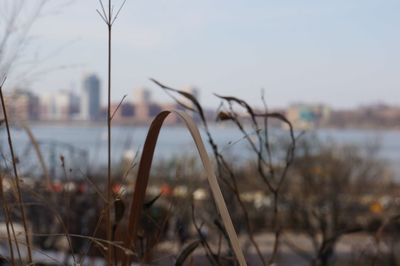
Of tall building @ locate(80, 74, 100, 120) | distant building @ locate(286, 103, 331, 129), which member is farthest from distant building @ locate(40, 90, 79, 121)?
distant building @ locate(286, 103, 331, 129)

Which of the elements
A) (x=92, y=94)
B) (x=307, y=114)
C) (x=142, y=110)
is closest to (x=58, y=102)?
(x=92, y=94)

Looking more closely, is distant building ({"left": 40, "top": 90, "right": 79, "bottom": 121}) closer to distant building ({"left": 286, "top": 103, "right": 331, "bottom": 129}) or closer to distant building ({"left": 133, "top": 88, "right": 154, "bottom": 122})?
distant building ({"left": 133, "top": 88, "right": 154, "bottom": 122})

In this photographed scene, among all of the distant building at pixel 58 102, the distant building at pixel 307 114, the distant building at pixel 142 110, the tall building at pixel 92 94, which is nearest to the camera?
the distant building at pixel 142 110

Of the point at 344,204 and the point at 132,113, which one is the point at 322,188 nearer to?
the point at 344,204

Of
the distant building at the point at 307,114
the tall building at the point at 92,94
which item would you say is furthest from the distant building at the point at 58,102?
the distant building at the point at 307,114

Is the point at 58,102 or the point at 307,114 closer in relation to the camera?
the point at 58,102

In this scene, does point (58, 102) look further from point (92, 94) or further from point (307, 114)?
point (307, 114)

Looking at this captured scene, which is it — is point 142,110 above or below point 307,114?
above

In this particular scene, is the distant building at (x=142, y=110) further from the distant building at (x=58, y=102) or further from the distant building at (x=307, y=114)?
the distant building at (x=307, y=114)

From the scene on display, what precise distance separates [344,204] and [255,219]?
2.61 meters

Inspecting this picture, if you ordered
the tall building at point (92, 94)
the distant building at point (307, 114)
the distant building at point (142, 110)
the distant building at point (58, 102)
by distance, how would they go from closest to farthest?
the distant building at point (142, 110) → the distant building at point (58, 102) → the tall building at point (92, 94) → the distant building at point (307, 114)

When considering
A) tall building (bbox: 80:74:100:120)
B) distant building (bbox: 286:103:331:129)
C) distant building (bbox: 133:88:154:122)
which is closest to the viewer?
distant building (bbox: 133:88:154:122)

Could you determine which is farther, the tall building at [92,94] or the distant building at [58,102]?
the tall building at [92,94]

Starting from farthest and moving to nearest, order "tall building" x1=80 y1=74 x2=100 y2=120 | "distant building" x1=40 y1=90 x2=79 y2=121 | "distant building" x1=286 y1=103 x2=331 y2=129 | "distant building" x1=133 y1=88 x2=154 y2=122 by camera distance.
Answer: "distant building" x1=286 y1=103 x2=331 y2=129
"tall building" x1=80 y1=74 x2=100 y2=120
"distant building" x1=40 y1=90 x2=79 y2=121
"distant building" x1=133 y1=88 x2=154 y2=122
